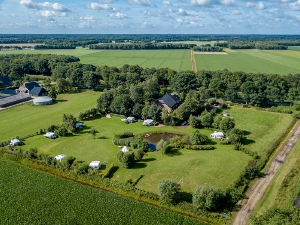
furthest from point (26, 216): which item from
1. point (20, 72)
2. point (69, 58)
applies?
point (69, 58)

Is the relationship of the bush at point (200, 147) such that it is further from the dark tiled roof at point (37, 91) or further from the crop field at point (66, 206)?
the dark tiled roof at point (37, 91)

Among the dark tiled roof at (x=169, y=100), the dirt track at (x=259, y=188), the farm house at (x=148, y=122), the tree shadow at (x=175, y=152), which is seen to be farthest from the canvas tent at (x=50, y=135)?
the dirt track at (x=259, y=188)

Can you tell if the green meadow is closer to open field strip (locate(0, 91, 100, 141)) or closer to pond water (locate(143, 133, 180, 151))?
open field strip (locate(0, 91, 100, 141))

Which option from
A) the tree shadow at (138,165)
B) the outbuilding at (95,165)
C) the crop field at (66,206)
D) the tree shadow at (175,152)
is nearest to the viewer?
the crop field at (66,206)

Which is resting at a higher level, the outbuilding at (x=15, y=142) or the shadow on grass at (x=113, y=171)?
the outbuilding at (x=15, y=142)

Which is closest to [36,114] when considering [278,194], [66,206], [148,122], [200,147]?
[148,122]
